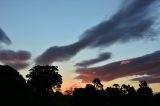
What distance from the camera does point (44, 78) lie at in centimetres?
18850

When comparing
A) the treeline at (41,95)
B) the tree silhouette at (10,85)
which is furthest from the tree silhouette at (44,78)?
the tree silhouette at (10,85)

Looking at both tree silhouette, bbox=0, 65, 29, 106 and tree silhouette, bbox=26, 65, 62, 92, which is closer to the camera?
tree silhouette, bbox=0, 65, 29, 106

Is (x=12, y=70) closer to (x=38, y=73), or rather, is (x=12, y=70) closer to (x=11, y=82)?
(x=11, y=82)

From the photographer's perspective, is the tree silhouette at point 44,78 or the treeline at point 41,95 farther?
the tree silhouette at point 44,78

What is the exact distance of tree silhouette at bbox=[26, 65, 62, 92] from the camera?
187000mm

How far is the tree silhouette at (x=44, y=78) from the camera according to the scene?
614 ft

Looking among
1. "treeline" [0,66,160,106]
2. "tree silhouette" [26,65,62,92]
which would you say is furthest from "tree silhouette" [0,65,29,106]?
"tree silhouette" [26,65,62,92]

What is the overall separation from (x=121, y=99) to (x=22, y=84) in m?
52.4

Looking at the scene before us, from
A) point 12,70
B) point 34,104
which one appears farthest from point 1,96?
point 12,70

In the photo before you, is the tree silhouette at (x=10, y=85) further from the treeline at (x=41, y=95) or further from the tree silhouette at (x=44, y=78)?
the tree silhouette at (x=44, y=78)

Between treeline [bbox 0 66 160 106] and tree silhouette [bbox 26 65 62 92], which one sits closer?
treeline [bbox 0 66 160 106]

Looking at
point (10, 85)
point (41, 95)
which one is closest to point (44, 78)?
point (41, 95)

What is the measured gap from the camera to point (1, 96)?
398 feet

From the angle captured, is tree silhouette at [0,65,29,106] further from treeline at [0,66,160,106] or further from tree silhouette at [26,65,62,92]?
tree silhouette at [26,65,62,92]
